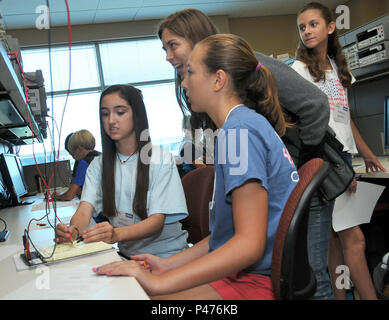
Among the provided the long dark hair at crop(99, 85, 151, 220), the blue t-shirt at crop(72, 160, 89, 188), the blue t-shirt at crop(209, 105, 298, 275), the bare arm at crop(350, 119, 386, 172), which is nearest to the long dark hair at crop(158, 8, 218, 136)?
the long dark hair at crop(99, 85, 151, 220)

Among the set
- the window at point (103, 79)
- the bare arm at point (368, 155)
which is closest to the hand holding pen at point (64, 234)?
the bare arm at point (368, 155)

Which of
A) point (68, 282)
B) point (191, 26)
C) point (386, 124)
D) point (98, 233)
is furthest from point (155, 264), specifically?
point (386, 124)

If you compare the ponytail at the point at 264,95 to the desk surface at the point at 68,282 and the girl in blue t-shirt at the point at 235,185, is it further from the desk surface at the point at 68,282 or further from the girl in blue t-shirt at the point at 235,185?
the desk surface at the point at 68,282

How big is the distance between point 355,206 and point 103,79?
14.4 ft

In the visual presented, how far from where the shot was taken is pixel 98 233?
1.09 metres

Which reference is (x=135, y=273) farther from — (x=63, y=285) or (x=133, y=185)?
(x=133, y=185)

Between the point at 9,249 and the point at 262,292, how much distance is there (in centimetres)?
82

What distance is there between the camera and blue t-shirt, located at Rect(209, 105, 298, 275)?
0.82m

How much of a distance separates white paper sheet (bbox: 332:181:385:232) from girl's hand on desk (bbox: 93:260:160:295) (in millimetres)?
1239

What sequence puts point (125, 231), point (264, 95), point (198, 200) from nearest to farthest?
point (264, 95), point (125, 231), point (198, 200)

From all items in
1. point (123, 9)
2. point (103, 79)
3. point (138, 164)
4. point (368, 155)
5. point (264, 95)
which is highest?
point (123, 9)

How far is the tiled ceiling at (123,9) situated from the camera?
440cm

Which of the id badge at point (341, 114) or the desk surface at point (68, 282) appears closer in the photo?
the desk surface at point (68, 282)

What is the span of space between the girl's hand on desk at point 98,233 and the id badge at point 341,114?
1.14m
